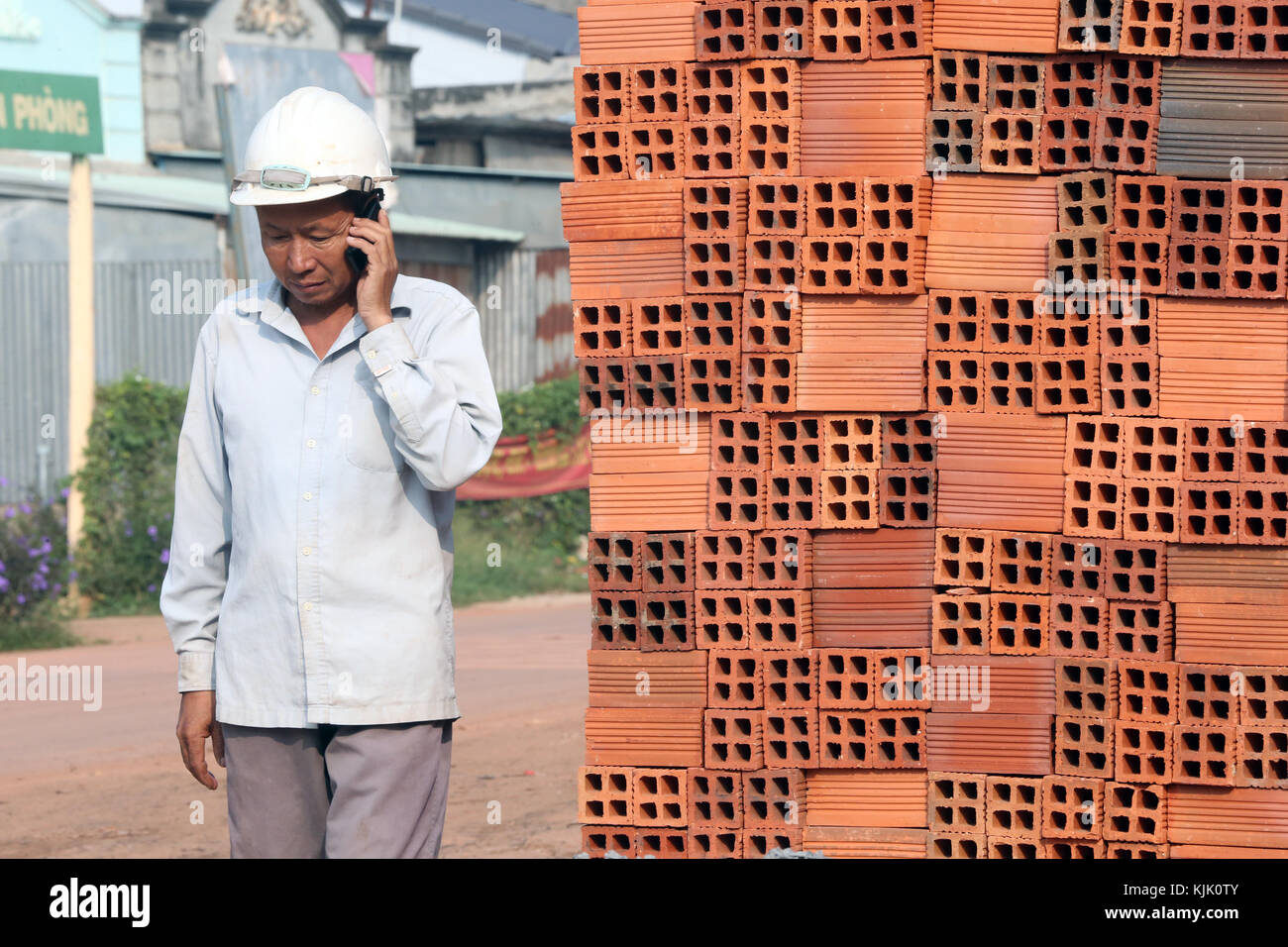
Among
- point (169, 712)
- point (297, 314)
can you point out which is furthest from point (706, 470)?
point (169, 712)

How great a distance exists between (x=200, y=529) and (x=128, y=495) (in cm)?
1139

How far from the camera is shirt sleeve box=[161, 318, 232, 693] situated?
12.7 feet

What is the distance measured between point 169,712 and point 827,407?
6293 mm

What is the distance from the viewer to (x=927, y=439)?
568cm

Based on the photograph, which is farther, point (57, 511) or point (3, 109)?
point (57, 511)

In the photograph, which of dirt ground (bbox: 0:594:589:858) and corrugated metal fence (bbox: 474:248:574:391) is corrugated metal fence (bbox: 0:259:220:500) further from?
corrugated metal fence (bbox: 474:248:574:391)

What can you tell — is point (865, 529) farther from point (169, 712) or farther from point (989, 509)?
point (169, 712)

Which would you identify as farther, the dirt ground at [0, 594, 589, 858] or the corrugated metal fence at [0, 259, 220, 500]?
the corrugated metal fence at [0, 259, 220, 500]

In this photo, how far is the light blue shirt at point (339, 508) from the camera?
3.62 metres

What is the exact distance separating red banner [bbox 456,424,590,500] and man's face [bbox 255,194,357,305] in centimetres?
1404

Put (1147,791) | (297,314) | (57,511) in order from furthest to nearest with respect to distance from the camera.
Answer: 1. (57,511)
2. (1147,791)
3. (297,314)

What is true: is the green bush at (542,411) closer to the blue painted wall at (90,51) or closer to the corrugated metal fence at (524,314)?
the corrugated metal fence at (524,314)

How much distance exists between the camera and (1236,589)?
548 centimetres

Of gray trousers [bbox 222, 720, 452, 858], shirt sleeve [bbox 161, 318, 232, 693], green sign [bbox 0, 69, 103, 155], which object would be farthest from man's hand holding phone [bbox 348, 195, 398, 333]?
green sign [bbox 0, 69, 103, 155]
